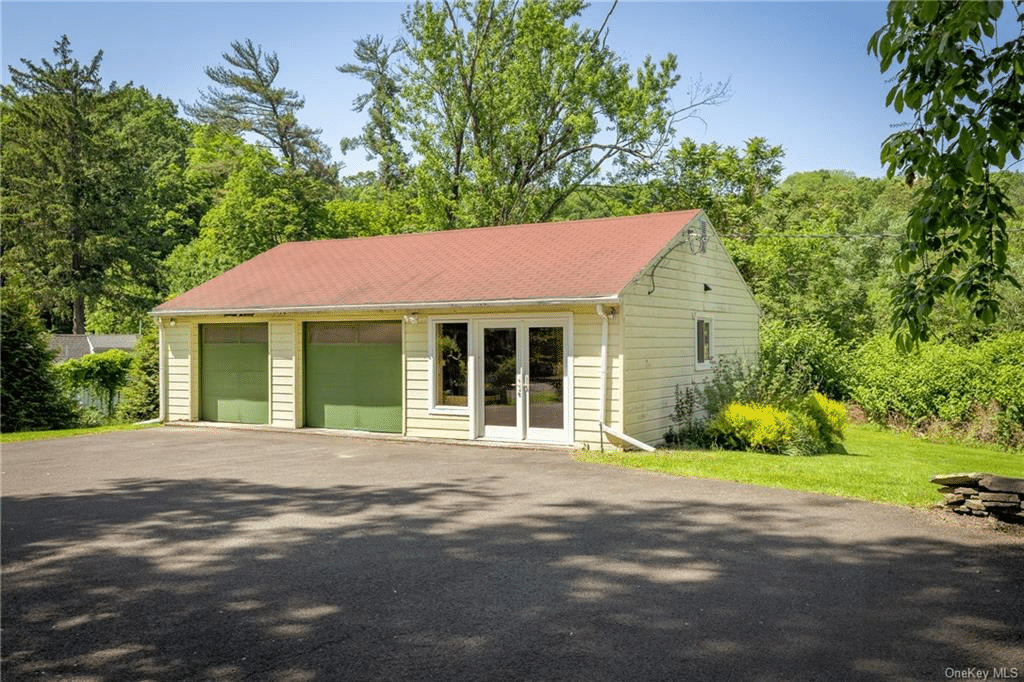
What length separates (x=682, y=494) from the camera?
926 centimetres

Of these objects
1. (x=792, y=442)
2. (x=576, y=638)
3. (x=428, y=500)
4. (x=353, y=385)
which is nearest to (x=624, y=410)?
(x=792, y=442)

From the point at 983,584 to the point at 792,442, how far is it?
8.98 m

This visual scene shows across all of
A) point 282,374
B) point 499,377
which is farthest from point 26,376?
point 499,377

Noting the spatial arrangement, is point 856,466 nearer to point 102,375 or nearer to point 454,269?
point 454,269

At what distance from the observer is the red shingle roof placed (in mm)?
14297

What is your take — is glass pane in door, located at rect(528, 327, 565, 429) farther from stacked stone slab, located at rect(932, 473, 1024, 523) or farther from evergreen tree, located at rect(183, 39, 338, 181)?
evergreen tree, located at rect(183, 39, 338, 181)

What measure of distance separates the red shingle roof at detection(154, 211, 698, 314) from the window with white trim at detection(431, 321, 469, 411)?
26.5 inches

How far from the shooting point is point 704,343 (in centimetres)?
1708

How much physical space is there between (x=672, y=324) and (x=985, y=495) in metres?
8.13

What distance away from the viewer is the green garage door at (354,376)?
15.7 meters

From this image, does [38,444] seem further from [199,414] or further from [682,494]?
[682,494]

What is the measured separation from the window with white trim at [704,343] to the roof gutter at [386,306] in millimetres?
4540

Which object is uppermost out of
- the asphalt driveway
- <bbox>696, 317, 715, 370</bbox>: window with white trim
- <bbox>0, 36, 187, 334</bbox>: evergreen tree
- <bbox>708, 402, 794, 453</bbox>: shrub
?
<bbox>0, 36, 187, 334</bbox>: evergreen tree

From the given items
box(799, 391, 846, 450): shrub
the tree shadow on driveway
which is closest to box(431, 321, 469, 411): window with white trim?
the tree shadow on driveway
